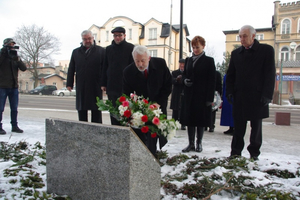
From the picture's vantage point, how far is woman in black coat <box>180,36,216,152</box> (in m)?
4.36

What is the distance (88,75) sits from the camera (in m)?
4.85

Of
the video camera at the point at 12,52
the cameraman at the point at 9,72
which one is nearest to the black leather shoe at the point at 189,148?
the cameraman at the point at 9,72

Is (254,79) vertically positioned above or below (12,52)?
below

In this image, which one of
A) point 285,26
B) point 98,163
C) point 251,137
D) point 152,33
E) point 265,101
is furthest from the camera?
point 152,33

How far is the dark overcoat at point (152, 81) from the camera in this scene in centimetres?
369

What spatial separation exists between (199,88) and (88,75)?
2.04m

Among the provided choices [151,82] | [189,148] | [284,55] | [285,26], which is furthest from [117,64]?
[285,26]

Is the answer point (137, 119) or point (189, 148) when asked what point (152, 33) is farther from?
point (137, 119)

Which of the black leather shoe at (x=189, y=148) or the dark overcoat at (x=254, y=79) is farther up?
the dark overcoat at (x=254, y=79)

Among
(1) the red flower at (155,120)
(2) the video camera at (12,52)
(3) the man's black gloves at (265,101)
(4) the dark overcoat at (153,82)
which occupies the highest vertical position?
(2) the video camera at (12,52)

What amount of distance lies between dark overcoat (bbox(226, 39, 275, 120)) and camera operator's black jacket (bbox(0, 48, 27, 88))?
4500 millimetres

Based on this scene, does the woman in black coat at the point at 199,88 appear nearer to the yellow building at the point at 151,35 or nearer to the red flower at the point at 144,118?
the red flower at the point at 144,118

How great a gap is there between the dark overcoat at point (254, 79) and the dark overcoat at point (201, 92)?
0.51 metres

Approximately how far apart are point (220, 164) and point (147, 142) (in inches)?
40.7
